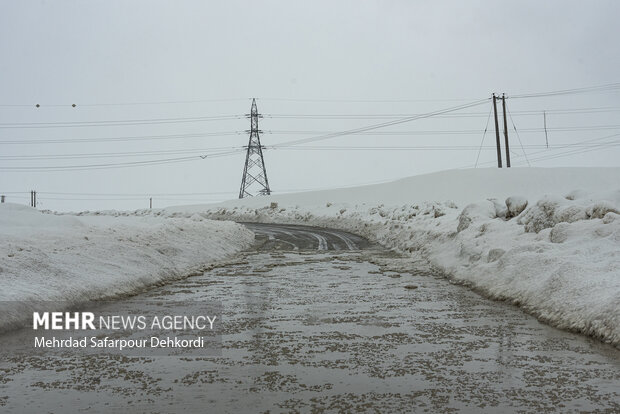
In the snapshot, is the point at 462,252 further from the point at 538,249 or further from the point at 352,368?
the point at 352,368

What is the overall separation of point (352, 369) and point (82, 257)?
807 cm

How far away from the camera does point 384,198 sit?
4350 centimetres

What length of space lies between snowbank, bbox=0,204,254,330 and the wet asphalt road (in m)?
2.56

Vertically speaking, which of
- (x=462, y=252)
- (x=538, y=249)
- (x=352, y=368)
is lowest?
(x=352, y=368)

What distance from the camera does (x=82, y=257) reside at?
448 inches

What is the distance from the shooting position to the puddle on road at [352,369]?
4418mm

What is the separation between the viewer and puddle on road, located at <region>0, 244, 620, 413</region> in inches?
174

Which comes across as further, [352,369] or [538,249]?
[538,249]

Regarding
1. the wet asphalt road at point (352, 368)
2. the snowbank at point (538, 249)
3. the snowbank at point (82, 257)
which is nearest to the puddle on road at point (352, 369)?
the wet asphalt road at point (352, 368)

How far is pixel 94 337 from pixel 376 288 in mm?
5694

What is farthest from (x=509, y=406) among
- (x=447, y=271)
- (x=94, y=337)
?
(x=447, y=271)

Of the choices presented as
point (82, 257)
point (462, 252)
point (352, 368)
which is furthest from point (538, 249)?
point (82, 257)

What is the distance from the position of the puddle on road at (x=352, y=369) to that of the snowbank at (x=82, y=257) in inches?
107

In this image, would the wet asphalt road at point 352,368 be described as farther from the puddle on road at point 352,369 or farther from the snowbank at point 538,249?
the snowbank at point 538,249
